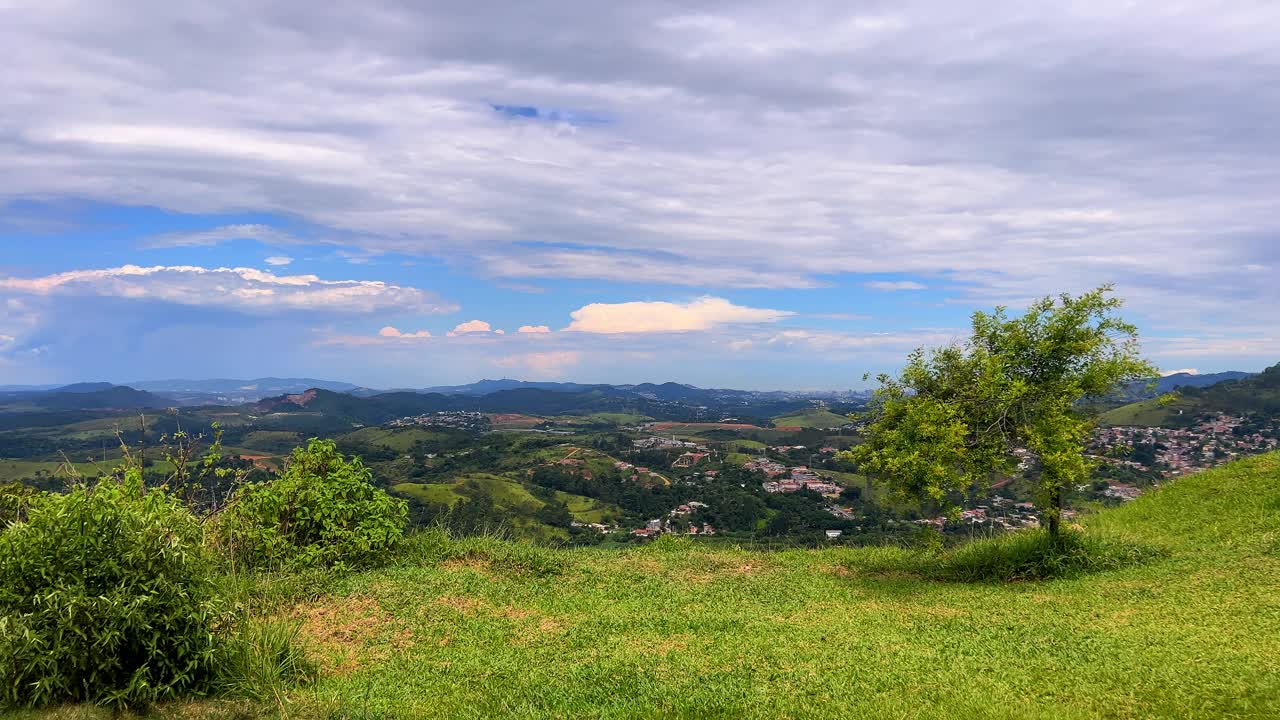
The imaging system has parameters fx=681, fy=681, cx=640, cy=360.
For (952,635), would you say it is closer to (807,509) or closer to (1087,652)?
(1087,652)

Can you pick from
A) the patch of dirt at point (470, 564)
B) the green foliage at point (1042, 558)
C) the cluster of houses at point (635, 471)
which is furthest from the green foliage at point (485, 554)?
the cluster of houses at point (635, 471)

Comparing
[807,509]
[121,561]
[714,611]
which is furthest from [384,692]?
[807,509]

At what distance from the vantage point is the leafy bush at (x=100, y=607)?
775 cm

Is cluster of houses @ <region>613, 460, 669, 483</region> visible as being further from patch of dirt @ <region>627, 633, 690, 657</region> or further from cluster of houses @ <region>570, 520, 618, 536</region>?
patch of dirt @ <region>627, 633, 690, 657</region>

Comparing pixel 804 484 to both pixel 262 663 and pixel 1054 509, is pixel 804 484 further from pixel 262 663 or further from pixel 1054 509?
pixel 262 663

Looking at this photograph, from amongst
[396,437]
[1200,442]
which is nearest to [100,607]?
[1200,442]

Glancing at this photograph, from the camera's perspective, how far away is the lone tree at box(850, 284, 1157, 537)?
564 inches

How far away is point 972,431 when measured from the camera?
15.2 m

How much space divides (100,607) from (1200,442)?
105139 mm

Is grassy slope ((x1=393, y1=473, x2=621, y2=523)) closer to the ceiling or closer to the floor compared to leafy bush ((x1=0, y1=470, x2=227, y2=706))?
closer to the floor

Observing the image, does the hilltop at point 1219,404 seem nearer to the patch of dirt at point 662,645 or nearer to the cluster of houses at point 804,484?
the cluster of houses at point 804,484

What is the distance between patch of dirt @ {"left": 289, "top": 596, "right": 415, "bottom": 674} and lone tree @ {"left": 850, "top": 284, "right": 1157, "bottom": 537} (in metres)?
10.4

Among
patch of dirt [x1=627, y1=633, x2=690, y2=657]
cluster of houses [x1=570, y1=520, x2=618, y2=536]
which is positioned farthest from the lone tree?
cluster of houses [x1=570, y1=520, x2=618, y2=536]

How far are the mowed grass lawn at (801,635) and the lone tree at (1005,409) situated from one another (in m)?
2.46
